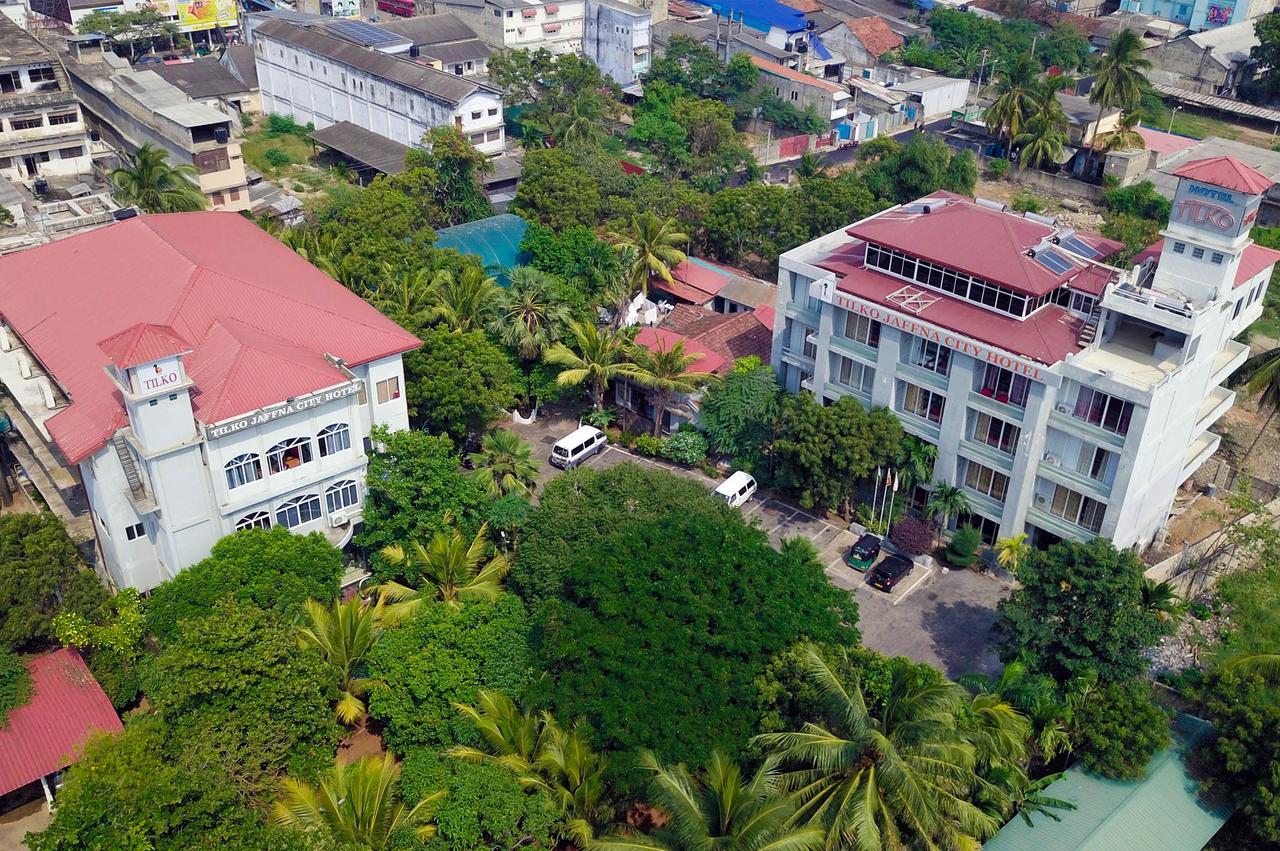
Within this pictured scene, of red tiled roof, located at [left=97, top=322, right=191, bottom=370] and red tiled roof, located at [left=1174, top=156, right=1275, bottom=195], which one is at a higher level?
red tiled roof, located at [left=1174, top=156, right=1275, bottom=195]

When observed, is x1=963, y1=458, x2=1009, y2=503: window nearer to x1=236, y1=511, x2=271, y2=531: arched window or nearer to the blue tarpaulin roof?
x1=236, y1=511, x2=271, y2=531: arched window

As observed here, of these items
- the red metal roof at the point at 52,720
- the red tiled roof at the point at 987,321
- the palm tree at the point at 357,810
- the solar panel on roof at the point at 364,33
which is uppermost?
the solar panel on roof at the point at 364,33

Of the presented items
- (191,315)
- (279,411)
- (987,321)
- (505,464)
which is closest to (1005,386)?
(987,321)

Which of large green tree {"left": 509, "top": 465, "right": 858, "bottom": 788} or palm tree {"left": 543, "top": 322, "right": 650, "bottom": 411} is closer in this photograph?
large green tree {"left": 509, "top": 465, "right": 858, "bottom": 788}

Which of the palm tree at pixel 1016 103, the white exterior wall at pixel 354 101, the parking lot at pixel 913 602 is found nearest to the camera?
the parking lot at pixel 913 602

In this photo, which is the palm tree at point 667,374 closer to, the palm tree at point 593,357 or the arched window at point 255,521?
the palm tree at point 593,357

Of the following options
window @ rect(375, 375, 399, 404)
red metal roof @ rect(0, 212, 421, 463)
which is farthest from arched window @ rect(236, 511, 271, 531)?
window @ rect(375, 375, 399, 404)

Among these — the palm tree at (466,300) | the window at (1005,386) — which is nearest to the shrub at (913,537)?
the window at (1005,386)

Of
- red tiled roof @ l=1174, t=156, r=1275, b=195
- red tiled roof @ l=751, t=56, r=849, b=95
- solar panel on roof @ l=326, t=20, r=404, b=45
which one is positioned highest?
red tiled roof @ l=1174, t=156, r=1275, b=195
